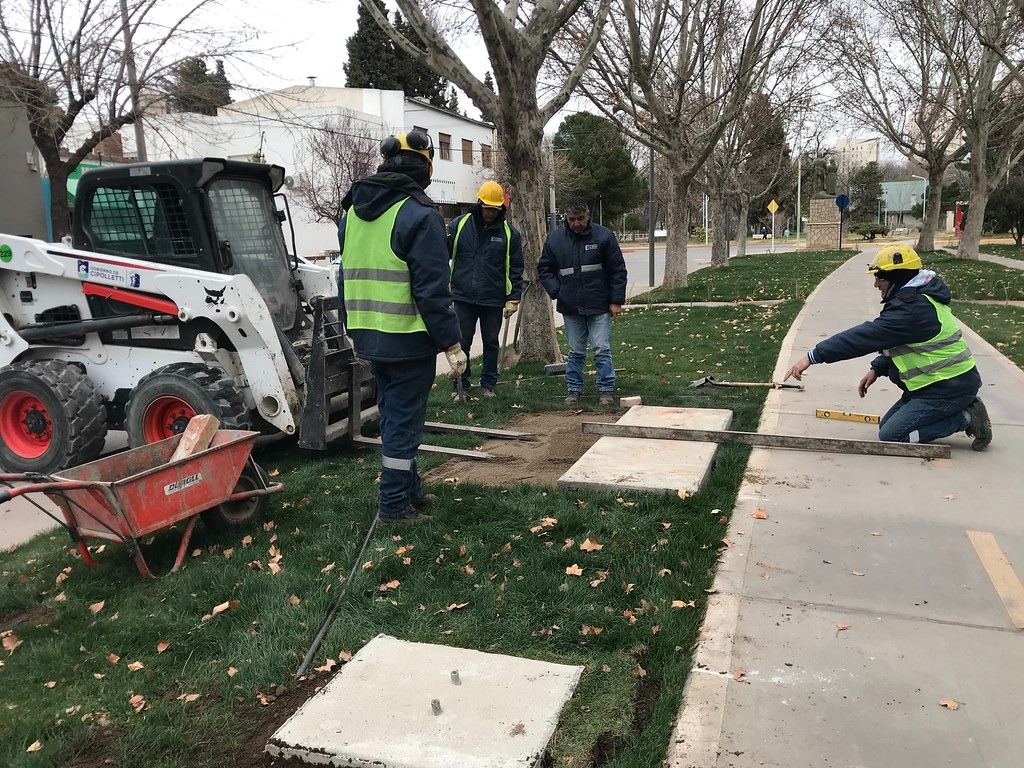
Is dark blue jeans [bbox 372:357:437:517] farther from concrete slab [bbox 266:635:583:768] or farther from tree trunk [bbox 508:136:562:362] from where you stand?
tree trunk [bbox 508:136:562:362]

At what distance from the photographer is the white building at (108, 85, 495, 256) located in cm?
3206

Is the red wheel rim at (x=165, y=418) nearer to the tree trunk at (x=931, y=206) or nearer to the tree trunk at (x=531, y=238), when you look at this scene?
the tree trunk at (x=531, y=238)

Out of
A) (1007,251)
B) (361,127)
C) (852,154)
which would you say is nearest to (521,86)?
(361,127)

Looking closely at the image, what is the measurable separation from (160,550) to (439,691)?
2.52 metres

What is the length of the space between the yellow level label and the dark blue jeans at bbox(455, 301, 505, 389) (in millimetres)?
3185

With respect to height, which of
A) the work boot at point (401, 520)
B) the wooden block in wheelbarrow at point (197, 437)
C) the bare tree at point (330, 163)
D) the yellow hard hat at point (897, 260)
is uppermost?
the bare tree at point (330, 163)

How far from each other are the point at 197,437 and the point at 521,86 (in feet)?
19.3

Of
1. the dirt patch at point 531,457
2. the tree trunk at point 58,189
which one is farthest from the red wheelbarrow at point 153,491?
the tree trunk at point 58,189

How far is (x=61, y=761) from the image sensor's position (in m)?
2.85

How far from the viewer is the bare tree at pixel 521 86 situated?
27.1 ft

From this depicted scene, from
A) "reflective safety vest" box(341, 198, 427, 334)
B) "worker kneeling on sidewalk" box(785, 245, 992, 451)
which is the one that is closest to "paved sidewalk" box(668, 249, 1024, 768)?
"worker kneeling on sidewalk" box(785, 245, 992, 451)

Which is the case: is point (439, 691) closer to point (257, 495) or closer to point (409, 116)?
point (257, 495)

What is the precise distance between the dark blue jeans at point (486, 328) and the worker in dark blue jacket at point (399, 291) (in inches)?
133

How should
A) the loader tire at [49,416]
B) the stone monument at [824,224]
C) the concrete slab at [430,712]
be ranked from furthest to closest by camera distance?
the stone monument at [824,224] < the loader tire at [49,416] < the concrete slab at [430,712]
